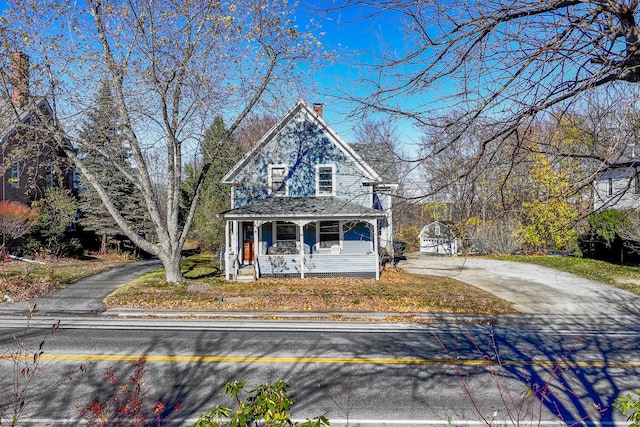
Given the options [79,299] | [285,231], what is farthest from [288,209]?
[79,299]

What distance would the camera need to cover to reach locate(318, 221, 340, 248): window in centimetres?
2058

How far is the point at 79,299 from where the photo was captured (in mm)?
14094

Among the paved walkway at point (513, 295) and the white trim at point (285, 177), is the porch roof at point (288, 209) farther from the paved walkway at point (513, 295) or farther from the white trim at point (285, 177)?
the paved walkway at point (513, 295)

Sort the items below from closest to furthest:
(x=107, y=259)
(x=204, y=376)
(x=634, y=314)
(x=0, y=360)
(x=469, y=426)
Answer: (x=469, y=426), (x=204, y=376), (x=0, y=360), (x=634, y=314), (x=107, y=259)

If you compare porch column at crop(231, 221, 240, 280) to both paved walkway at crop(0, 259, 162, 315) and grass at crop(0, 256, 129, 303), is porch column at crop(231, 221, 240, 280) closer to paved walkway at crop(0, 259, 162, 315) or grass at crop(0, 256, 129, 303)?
paved walkway at crop(0, 259, 162, 315)

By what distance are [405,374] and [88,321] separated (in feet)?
29.5

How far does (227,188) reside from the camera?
96.7 feet

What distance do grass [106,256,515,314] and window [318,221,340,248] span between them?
12.9ft

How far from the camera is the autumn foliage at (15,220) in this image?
21.2m

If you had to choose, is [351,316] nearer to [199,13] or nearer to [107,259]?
[199,13]

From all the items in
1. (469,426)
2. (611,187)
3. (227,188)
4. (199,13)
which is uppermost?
(199,13)

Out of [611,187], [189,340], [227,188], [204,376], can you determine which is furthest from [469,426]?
[227,188]

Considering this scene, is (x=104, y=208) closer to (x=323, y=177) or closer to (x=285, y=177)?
(x=285, y=177)

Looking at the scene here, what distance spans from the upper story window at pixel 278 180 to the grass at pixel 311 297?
17.6ft
